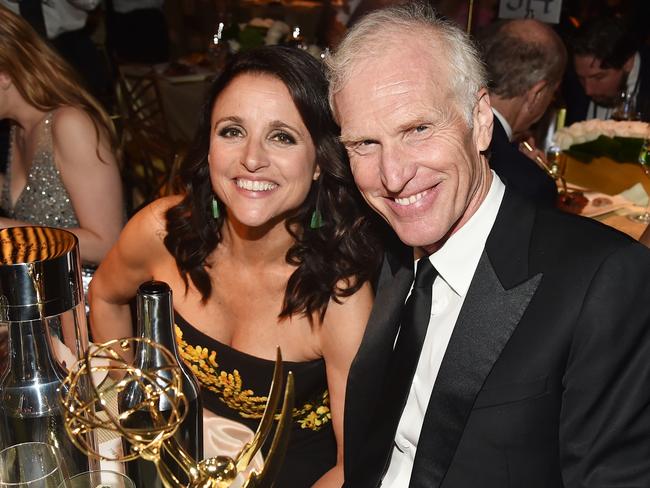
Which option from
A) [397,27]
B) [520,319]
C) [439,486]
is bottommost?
[439,486]

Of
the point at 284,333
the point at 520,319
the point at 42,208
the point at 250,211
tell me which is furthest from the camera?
the point at 42,208

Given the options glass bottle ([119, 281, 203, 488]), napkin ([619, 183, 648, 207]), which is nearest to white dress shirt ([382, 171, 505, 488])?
glass bottle ([119, 281, 203, 488])

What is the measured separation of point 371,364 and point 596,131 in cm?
231

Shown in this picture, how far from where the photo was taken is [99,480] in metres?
0.95

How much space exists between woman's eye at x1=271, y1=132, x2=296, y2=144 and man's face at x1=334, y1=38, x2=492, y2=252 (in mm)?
281

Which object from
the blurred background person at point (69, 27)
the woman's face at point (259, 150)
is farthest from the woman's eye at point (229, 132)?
the blurred background person at point (69, 27)

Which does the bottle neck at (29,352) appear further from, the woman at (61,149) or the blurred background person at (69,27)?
the blurred background person at (69,27)

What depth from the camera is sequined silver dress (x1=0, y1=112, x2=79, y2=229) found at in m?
2.90

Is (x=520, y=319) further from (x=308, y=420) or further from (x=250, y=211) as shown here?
(x=308, y=420)

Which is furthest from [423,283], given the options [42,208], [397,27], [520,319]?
[42,208]

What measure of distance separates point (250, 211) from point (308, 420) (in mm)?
721

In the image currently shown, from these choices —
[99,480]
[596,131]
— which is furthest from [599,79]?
[99,480]

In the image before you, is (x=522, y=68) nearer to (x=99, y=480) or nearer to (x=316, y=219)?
(x=316, y=219)

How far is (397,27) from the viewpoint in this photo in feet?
4.86
